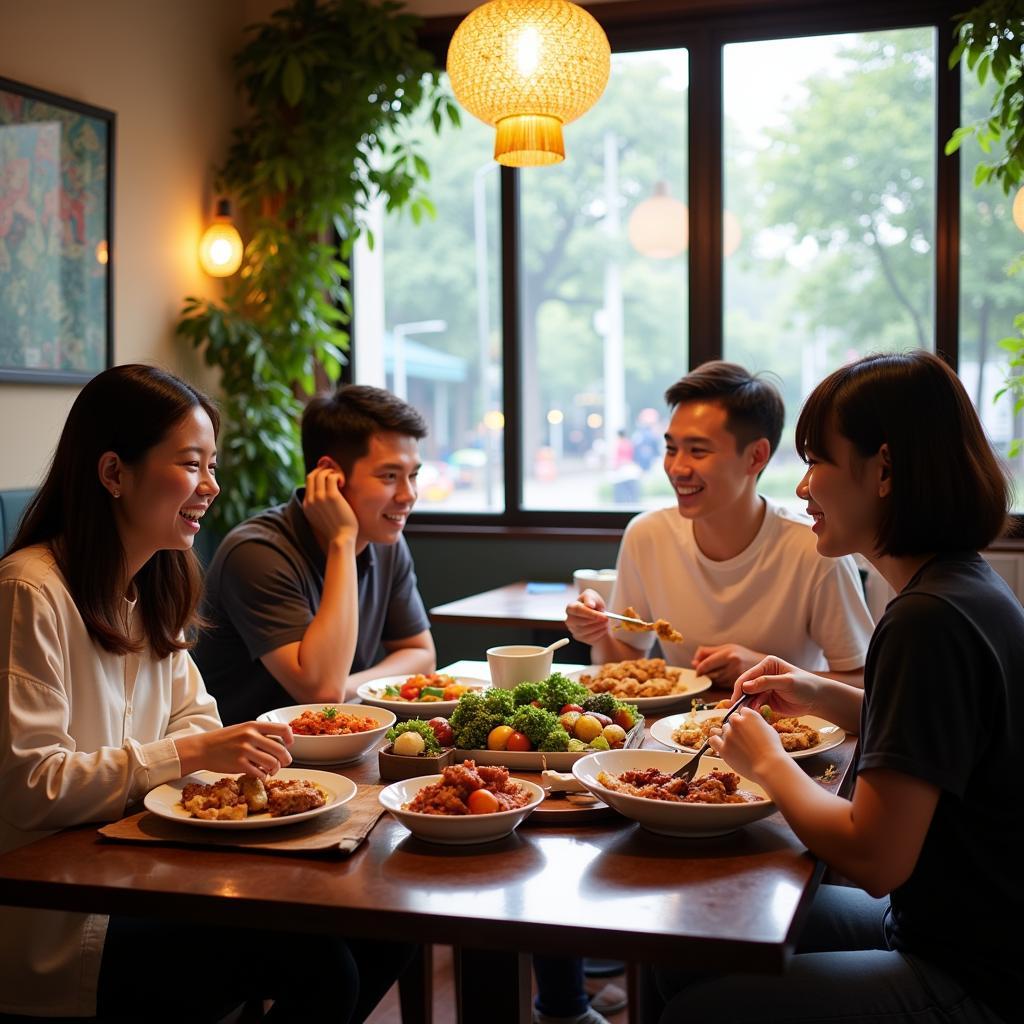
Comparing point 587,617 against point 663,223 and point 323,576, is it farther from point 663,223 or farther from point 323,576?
point 663,223

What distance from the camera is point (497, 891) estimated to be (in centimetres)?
122

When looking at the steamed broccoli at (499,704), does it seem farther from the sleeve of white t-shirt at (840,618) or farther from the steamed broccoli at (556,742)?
the sleeve of white t-shirt at (840,618)

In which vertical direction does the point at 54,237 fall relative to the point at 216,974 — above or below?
above

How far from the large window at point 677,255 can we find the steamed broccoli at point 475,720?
2.59 metres

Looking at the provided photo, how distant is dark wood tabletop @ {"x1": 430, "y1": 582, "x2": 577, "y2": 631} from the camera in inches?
133

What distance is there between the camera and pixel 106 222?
12.9 ft

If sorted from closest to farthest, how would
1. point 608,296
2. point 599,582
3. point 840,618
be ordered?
point 840,618 → point 599,582 → point 608,296

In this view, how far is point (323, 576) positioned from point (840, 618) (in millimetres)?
1096

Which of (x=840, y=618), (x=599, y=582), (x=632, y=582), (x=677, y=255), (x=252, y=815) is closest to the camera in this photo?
(x=252, y=815)

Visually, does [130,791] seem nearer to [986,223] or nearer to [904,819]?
[904,819]

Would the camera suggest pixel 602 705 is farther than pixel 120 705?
Yes

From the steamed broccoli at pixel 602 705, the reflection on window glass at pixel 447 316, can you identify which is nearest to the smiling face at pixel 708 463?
the steamed broccoli at pixel 602 705

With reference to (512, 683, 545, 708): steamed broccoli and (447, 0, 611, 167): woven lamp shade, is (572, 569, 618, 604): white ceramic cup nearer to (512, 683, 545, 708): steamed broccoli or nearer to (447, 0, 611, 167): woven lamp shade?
(447, 0, 611, 167): woven lamp shade

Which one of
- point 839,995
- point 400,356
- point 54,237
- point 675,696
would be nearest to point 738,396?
point 675,696
